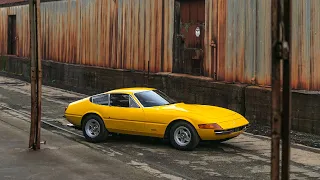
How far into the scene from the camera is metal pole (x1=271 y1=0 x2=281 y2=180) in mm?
4086

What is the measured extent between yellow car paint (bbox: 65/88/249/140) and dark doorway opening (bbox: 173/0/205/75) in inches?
234

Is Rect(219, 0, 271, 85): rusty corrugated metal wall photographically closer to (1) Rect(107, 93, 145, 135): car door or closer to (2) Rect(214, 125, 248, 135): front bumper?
(2) Rect(214, 125, 248, 135): front bumper

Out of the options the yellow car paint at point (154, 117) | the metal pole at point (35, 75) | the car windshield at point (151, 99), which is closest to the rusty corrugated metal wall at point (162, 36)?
the yellow car paint at point (154, 117)

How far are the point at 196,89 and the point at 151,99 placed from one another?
208 inches

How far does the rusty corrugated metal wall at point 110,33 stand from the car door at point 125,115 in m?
6.93

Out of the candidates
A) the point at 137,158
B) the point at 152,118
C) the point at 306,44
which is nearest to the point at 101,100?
the point at 152,118

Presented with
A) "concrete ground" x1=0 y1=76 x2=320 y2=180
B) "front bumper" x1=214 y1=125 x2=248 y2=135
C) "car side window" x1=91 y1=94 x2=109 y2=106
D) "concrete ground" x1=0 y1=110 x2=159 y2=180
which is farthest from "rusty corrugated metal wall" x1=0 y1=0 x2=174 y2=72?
"front bumper" x1=214 y1=125 x2=248 y2=135

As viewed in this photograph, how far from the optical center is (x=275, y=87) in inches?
164

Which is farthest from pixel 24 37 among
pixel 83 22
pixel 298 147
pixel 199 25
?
pixel 298 147

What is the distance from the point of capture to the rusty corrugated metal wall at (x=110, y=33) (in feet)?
61.4

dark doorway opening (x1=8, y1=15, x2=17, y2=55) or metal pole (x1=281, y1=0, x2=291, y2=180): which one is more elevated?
dark doorway opening (x1=8, y1=15, x2=17, y2=55)

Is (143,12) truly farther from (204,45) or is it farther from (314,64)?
(314,64)

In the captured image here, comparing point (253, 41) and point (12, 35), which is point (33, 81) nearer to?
point (253, 41)

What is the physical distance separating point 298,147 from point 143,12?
10311mm
